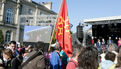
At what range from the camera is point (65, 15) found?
490cm

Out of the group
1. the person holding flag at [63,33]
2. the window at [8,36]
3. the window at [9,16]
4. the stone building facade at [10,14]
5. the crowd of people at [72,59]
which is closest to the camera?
the crowd of people at [72,59]

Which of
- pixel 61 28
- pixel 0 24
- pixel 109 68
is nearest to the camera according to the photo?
pixel 109 68

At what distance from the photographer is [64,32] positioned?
4637 millimetres

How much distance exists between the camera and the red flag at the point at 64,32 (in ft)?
14.2

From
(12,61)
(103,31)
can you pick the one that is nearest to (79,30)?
(103,31)

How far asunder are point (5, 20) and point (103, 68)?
27190 mm

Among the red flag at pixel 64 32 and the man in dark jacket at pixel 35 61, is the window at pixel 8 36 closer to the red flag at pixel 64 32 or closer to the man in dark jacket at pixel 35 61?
the red flag at pixel 64 32

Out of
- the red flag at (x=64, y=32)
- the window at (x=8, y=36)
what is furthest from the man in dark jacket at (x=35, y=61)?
the window at (x=8, y=36)

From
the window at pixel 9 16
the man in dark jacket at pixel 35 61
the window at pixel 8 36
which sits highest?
the window at pixel 9 16

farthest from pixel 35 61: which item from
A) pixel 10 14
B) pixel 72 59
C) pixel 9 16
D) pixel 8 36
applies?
pixel 10 14

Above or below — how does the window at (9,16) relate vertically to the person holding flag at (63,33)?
above

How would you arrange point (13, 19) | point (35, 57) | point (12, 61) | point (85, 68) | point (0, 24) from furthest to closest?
point (13, 19) < point (0, 24) < point (12, 61) < point (35, 57) < point (85, 68)

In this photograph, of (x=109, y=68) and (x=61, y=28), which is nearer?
(x=109, y=68)

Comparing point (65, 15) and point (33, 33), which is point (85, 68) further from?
point (33, 33)
